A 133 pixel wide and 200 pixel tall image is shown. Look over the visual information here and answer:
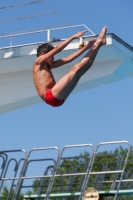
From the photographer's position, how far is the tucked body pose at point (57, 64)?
789 cm

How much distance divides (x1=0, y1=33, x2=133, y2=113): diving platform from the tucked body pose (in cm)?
524

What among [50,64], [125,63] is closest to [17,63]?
[125,63]

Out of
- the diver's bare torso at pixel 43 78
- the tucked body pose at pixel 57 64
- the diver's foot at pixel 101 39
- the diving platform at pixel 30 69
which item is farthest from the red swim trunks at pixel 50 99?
the diving platform at pixel 30 69

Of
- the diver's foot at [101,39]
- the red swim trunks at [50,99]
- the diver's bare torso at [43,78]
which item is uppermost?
the diver's foot at [101,39]

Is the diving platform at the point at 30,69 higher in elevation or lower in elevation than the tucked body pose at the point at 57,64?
higher

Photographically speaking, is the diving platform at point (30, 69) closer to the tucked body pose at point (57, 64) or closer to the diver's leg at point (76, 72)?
the tucked body pose at point (57, 64)

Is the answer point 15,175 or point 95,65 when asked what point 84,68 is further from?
point 95,65

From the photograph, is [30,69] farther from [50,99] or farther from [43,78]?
[50,99]

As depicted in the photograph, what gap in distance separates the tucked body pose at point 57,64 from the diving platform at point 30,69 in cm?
524

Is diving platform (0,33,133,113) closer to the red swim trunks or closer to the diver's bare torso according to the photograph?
the diver's bare torso

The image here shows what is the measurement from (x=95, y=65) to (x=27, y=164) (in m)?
3.99

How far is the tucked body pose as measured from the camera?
7.89 metres

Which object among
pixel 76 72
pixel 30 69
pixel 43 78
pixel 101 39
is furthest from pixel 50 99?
pixel 30 69

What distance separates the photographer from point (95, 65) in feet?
46.9
